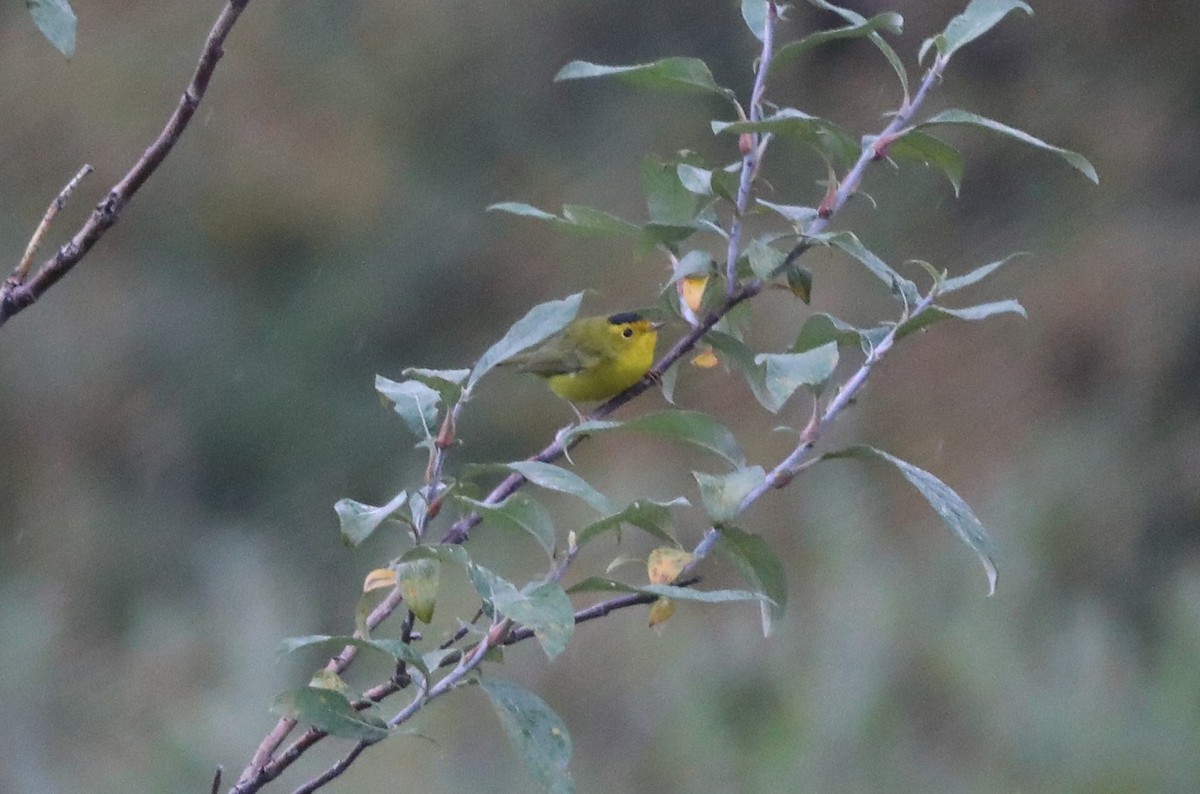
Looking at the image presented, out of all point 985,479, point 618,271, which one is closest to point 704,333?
point 985,479

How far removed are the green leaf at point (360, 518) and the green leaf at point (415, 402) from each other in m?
0.15

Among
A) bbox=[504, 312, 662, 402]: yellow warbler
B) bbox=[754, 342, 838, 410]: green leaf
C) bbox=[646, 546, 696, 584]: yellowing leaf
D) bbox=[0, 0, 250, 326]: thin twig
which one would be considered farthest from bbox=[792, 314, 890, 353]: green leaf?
bbox=[504, 312, 662, 402]: yellow warbler

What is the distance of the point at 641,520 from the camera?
117 cm

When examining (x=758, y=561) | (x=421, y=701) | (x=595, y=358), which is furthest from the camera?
(x=595, y=358)

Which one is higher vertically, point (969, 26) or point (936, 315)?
point (969, 26)

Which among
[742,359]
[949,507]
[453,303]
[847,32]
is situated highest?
[847,32]

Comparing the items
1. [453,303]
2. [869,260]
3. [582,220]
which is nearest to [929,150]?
[869,260]

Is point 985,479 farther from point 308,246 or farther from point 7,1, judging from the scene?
point 7,1

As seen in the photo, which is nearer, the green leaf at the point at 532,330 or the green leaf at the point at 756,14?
the green leaf at the point at 532,330

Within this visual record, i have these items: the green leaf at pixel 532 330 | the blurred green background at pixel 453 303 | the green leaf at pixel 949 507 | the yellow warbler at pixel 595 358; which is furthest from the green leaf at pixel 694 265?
the blurred green background at pixel 453 303

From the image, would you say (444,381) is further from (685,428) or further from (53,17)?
(53,17)

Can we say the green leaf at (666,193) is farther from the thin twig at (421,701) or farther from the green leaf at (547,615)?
the green leaf at (547,615)

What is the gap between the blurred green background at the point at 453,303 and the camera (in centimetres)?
729

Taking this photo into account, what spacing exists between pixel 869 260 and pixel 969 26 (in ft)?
0.93
